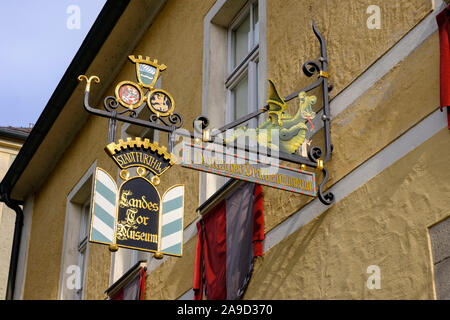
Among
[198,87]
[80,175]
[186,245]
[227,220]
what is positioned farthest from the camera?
[80,175]

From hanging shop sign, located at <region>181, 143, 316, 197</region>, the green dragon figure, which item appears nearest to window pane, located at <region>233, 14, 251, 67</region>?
the green dragon figure

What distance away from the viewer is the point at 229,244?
7.34m

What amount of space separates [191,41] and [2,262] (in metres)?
10.7

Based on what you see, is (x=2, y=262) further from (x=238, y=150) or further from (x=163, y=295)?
(x=238, y=150)

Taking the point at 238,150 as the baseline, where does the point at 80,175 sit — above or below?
above

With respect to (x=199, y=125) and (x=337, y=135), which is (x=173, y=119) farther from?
(x=337, y=135)

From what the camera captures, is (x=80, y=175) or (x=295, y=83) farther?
(x=80, y=175)

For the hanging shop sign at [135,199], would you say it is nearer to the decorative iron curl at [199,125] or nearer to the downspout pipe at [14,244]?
the decorative iron curl at [199,125]

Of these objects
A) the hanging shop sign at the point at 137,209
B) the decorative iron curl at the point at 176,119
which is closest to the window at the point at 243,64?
the decorative iron curl at the point at 176,119

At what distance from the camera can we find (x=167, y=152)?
592 centimetres

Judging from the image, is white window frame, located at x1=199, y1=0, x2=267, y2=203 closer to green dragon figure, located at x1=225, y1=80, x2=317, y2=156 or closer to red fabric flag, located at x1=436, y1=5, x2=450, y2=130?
green dragon figure, located at x1=225, y1=80, x2=317, y2=156

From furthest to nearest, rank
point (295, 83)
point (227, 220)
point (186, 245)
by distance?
point (186, 245) → point (227, 220) → point (295, 83)
